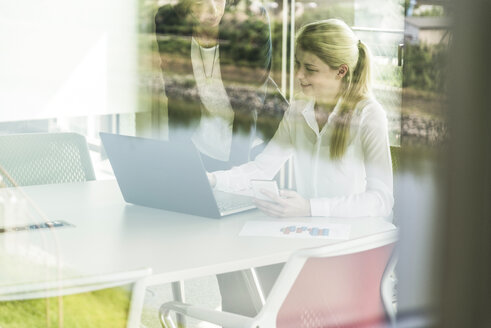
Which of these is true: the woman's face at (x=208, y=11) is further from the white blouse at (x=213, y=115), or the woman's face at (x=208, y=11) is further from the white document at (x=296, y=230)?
the white document at (x=296, y=230)

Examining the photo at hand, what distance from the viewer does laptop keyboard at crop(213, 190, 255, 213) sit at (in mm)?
840

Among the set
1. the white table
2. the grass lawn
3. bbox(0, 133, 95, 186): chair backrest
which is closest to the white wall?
bbox(0, 133, 95, 186): chair backrest

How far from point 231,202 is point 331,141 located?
26 centimetres

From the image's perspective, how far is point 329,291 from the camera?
0.67 metres

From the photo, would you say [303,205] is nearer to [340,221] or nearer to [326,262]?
[340,221]

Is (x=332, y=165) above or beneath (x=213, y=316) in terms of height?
above

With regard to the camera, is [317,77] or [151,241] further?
[317,77]

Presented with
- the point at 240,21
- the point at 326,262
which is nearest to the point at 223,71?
the point at 240,21

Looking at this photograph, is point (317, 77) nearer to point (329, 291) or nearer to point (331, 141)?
point (331, 141)

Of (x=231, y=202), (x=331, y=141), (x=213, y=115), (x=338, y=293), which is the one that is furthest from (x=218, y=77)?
(x=338, y=293)

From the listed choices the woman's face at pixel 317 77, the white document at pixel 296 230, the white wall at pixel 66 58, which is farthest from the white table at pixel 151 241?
the woman's face at pixel 317 77

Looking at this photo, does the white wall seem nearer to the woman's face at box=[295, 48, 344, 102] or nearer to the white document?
the woman's face at box=[295, 48, 344, 102]

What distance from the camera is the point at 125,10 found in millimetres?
1057

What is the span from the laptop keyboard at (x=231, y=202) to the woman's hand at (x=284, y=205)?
0.12 ft
